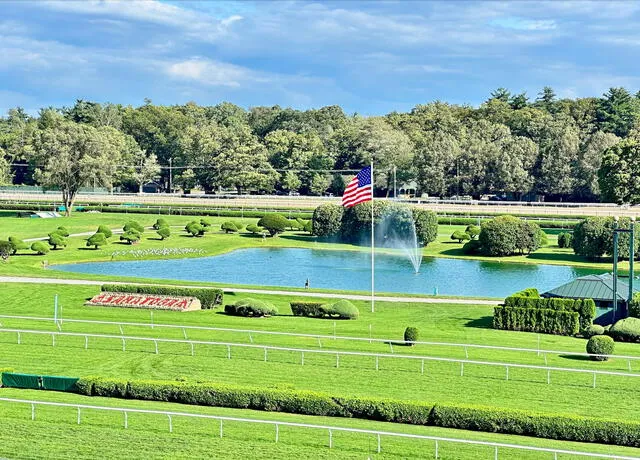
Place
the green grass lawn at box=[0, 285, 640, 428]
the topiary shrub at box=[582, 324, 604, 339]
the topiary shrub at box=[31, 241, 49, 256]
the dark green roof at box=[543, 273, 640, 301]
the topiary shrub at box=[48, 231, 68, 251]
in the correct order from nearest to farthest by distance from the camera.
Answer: the green grass lawn at box=[0, 285, 640, 428]
the topiary shrub at box=[582, 324, 604, 339]
the dark green roof at box=[543, 273, 640, 301]
the topiary shrub at box=[31, 241, 49, 256]
the topiary shrub at box=[48, 231, 68, 251]

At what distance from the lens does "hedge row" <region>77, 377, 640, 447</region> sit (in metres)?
26.2

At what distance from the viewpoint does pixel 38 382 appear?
31.1 meters

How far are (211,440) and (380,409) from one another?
221 inches

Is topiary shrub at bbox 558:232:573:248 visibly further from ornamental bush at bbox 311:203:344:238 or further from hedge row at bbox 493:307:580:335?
hedge row at bbox 493:307:580:335

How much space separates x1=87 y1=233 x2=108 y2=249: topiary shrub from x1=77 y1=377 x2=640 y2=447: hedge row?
51200 mm

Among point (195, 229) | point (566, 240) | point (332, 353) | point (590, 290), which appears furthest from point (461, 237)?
point (332, 353)

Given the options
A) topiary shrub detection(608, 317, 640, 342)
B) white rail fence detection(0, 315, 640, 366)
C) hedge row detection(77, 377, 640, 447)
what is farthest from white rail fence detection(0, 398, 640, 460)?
topiary shrub detection(608, 317, 640, 342)

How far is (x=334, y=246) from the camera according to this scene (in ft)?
293

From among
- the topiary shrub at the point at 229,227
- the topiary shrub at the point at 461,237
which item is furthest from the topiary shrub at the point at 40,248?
the topiary shrub at the point at 461,237

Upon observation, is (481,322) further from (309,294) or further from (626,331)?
(309,294)

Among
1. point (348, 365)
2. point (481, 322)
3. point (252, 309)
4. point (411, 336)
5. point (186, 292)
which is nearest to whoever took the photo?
point (348, 365)

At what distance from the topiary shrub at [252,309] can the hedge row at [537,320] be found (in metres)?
12.0

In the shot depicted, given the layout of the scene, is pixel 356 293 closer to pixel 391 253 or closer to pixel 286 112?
pixel 391 253

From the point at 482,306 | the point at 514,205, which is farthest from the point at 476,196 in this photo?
the point at 482,306
